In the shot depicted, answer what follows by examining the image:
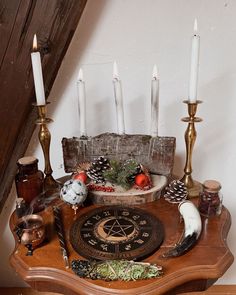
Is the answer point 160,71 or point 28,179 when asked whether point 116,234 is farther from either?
point 160,71

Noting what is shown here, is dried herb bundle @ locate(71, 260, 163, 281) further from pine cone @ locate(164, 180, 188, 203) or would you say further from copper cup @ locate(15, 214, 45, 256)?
pine cone @ locate(164, 180, 188, 203)

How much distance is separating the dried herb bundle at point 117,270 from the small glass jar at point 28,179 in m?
0.28

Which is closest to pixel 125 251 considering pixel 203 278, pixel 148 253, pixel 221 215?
pixel 148 253

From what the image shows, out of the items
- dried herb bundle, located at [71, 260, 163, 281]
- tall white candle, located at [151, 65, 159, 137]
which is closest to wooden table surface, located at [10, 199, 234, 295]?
dried herb bundle, located at [71, 260, 163, 281]

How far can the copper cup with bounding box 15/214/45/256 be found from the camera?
2.59 feet

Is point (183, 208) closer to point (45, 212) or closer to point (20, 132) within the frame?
point (45, 212)

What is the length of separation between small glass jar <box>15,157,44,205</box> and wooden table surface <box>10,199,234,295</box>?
0.13 metres

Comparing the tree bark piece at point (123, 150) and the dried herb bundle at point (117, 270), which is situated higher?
the tree bark piece at point (123, 150)

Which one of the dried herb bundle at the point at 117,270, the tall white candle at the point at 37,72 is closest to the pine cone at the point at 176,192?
the dried herb bundle at the point at 117,270

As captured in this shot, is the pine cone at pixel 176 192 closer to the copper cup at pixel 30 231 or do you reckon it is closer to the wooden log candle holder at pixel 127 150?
the wooden log candle holder at pixel 127 150

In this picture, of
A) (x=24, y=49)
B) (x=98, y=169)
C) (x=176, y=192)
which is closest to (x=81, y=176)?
(x=98, y=169)

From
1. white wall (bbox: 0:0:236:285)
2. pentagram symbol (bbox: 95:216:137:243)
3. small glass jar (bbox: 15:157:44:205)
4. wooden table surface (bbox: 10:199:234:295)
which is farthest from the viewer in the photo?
white wall (bbox: 0:0:236:285)

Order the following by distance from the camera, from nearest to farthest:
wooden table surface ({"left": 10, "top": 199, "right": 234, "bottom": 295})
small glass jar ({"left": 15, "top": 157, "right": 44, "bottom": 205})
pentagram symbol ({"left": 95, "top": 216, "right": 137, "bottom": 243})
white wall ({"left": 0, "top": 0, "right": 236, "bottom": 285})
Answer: wooden table surface ({"left": 10, "top": 199, "right": 234, "bottom": 295}), pentagram symbol ({"left": 95, "top": 216, "right": 137, "bottom": 243}), small glass jar ({"left": 15, "top": 157, "right": 44, "bottom": 205}), white wall ({"left": 0, "top": 0, "right": 236, "bottom": 285})

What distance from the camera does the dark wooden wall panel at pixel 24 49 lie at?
0.95 m
